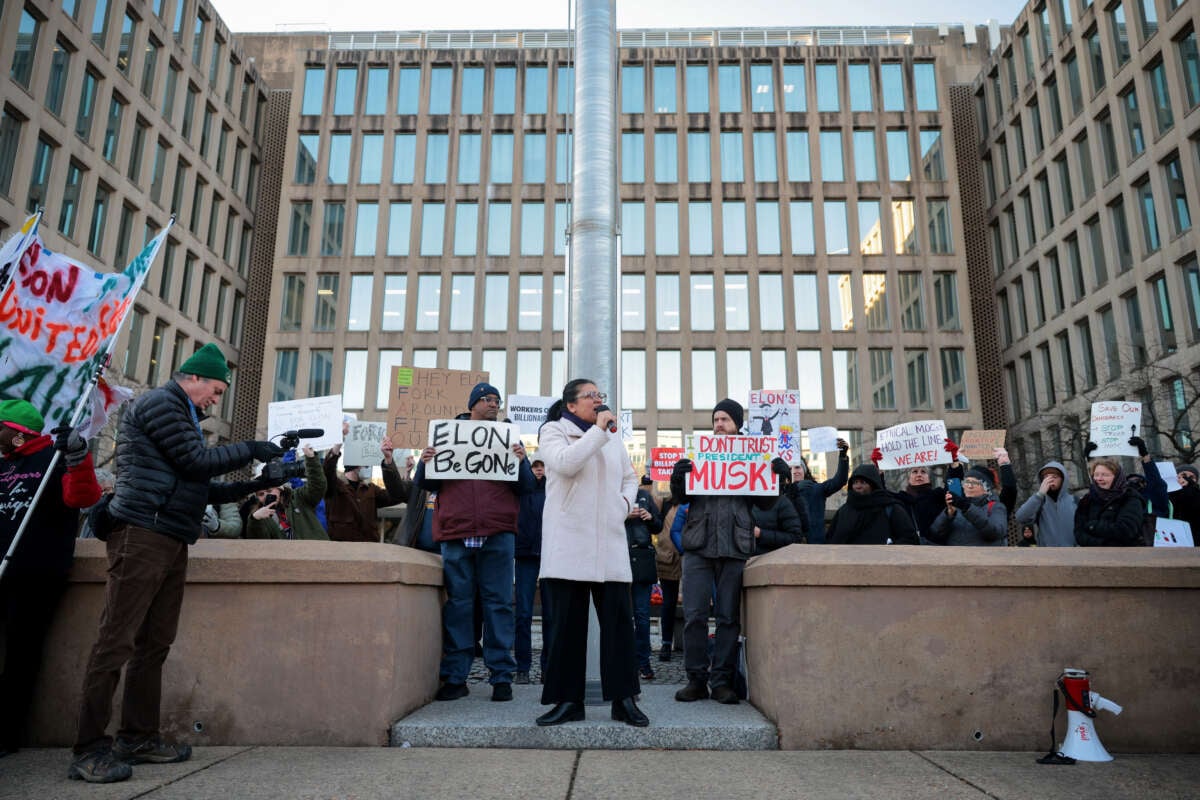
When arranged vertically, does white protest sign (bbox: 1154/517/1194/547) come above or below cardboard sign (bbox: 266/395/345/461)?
below

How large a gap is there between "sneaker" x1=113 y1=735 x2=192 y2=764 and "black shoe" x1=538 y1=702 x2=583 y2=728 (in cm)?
184

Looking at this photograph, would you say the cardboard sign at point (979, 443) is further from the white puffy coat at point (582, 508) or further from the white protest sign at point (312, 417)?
the white puffy coat at point (582, 508)

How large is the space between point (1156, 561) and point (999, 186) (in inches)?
1591

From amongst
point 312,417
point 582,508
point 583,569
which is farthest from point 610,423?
point 312,417

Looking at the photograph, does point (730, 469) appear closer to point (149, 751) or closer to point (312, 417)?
point (149, 751)

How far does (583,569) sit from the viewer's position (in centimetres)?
490

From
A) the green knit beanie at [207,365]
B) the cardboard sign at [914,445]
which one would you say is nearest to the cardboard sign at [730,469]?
the green knit beanie at [207,365]

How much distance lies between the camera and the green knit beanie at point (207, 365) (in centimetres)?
449

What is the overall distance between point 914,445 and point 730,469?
599cm

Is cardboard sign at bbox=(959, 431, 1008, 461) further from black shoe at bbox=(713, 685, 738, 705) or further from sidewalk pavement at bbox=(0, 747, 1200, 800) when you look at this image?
sidewalk pavement at bbox=(0, 747, 1200, 800)

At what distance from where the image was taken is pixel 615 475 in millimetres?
5219

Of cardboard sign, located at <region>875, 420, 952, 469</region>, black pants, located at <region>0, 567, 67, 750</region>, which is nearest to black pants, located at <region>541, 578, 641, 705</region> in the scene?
black pants, located at <region>0, 567, 67, 750</region>

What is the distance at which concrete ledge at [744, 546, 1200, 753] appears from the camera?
478cm

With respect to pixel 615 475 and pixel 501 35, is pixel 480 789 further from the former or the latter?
pixel 501 35
